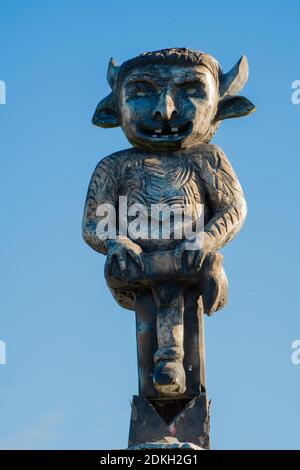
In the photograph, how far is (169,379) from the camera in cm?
1141

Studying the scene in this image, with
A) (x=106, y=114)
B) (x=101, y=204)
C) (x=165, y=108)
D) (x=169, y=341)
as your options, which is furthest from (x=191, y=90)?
(x=169, y=341)

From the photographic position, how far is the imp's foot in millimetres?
11414

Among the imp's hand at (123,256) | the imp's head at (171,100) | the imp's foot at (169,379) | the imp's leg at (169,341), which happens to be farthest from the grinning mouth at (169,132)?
the imp's foot at (169,379)

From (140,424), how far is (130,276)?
123cm

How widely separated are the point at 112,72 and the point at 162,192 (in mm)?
1458

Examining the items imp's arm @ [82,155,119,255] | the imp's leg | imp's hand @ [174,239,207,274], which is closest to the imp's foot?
the imp's leg

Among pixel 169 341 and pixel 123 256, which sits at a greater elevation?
pixel 123 256

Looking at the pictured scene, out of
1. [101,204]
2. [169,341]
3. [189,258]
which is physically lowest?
[169,341]

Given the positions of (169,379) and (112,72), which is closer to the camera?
(169,379)

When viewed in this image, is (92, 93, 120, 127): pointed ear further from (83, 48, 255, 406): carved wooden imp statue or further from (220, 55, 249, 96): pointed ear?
(220, 55, 249, 96): pointed ear

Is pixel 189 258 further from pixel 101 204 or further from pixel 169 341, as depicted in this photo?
pixel 101 204

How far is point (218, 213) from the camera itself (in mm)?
12148
